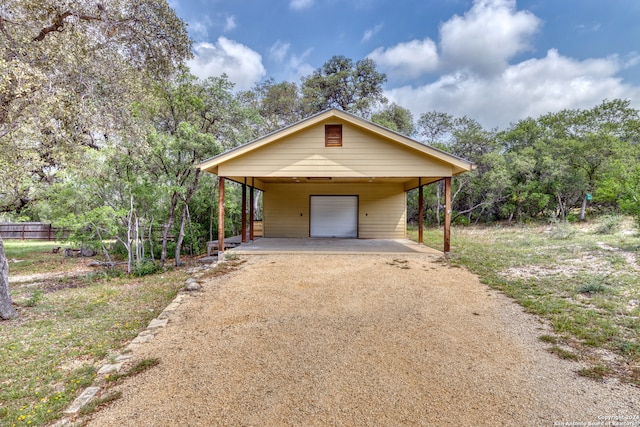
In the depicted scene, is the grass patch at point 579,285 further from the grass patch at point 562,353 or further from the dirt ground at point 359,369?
the dirt ground at point 359,369

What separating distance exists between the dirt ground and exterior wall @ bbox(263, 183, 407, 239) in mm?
7037

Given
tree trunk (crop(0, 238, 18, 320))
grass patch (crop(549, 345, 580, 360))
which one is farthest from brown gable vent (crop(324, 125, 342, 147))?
tree trunk (crop(0, 238, 18, 320))

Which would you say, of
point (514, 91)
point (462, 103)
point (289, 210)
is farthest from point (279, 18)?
point (514, 91)

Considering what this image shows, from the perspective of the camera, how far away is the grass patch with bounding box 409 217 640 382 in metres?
3.07

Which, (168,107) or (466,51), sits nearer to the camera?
(168,107)

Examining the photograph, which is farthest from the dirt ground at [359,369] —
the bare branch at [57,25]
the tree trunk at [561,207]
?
the tree trunk at [561,207]

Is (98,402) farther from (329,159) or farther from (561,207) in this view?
(561,207)

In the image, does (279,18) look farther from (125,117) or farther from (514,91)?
(514,91)

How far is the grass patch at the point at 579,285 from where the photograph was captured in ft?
10.1

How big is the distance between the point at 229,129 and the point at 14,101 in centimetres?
572

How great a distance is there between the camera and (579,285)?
16.8 feet

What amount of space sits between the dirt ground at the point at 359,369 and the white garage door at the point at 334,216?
7.08 m

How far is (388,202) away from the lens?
11.7 meters

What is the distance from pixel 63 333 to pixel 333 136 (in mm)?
6619
